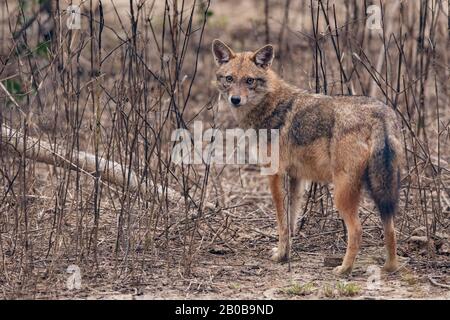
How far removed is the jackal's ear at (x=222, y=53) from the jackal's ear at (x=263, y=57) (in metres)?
0.23

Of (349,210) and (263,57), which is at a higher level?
(263,57)

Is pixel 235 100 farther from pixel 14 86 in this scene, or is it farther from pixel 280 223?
pixel 14 86

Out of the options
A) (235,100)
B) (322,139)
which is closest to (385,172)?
(322,139)

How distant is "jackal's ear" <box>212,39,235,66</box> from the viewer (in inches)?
301

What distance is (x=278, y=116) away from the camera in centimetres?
735

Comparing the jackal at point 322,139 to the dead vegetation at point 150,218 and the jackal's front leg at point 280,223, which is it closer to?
the jackal's front leg at point 280,223

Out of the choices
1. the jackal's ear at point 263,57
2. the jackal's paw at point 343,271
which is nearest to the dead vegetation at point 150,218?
the jackal's paw at point 343,271

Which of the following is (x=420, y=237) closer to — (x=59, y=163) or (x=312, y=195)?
(x=312, y=195)

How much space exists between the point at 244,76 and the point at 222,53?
390 millimetres

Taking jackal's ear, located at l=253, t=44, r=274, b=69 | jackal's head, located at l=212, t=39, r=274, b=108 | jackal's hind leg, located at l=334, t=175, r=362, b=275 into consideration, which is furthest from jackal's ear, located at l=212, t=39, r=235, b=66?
jackal's hind leg, located at l=334, t=175, r=362, b=275

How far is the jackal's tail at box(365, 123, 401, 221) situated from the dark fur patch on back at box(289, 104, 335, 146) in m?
0.46

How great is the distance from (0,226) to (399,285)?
330cm

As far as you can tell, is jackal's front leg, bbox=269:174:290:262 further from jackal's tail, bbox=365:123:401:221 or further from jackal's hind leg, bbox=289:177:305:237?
jackal's tail, bbox=365:123:401:221
